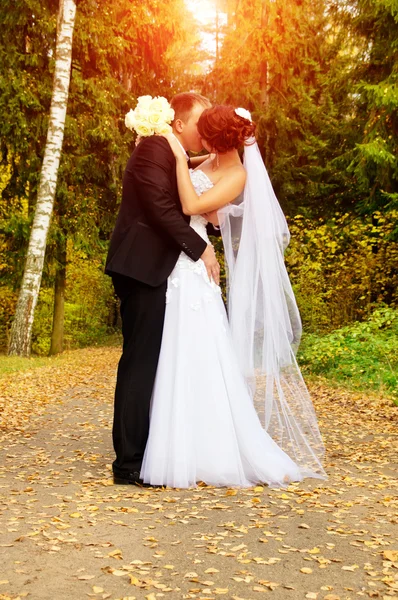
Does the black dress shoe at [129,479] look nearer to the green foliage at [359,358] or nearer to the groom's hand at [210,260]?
the groom's hand at [210,260]

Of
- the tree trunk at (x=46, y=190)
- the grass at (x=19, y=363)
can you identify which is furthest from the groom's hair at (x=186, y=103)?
the tree trunk at (x=46, y=190)

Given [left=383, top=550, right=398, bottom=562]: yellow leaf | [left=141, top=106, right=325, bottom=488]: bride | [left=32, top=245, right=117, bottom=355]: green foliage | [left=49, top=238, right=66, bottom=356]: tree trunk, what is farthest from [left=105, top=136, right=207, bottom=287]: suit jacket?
[left=32, top=245, right=117, bottom=355]: green foliage

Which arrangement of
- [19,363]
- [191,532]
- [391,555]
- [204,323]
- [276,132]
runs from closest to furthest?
[391,555] → [191,532] → [204,323] → [19,363] → [276,132]

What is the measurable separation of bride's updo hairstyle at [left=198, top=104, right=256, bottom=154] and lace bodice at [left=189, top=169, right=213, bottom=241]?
0.22 m

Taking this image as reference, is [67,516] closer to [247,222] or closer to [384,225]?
[247,222]

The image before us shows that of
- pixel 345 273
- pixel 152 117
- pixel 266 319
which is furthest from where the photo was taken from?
pixel 345 273

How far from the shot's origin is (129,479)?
4.57m

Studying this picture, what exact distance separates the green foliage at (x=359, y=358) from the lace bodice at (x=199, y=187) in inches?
195

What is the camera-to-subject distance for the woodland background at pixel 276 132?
13.2 m

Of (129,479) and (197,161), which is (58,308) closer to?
(197,161)

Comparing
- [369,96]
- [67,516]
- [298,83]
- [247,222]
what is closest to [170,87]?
[298,83]

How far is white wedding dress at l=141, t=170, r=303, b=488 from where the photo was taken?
448 cm

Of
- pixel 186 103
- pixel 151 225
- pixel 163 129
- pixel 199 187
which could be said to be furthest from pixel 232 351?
pixel 186 103

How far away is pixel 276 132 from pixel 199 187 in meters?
15.6
